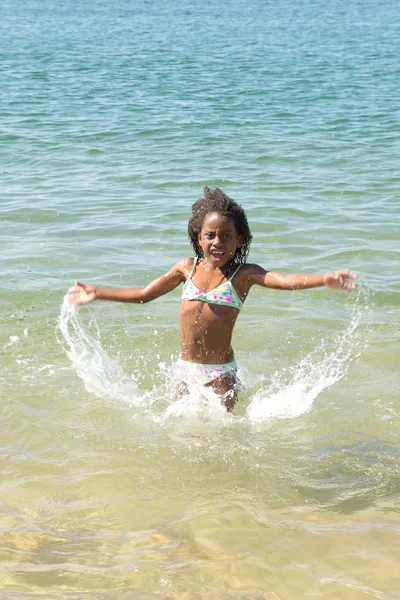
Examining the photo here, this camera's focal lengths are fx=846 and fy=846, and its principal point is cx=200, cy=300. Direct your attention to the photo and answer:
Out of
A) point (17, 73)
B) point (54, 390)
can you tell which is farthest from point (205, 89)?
point (54, 390)

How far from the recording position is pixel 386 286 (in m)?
8.02

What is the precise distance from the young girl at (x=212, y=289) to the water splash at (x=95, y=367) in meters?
0.64

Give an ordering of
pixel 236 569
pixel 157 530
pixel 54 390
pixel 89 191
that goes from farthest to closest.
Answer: pixel 89 191
pixel 54 390
pixel 157 530
pixel 236 569

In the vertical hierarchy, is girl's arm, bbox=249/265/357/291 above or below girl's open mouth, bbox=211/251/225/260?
below

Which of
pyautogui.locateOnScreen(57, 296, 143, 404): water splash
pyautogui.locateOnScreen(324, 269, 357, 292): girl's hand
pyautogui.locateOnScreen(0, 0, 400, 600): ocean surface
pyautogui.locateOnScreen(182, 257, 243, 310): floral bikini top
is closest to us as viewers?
pyautogui.locateOnScreen(0, 0, 400, 600): ocean surface

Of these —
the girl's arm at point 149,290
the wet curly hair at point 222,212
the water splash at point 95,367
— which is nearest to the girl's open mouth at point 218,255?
the wet curly hair at point 222,212

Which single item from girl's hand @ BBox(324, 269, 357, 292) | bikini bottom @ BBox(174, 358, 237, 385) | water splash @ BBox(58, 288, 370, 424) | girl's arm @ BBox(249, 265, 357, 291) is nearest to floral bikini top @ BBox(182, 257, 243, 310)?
girl's arm @ BBox(249, 265, 357, 291)

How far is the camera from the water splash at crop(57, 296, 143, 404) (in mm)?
5975

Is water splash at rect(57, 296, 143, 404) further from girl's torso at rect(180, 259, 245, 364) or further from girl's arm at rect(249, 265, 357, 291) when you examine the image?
girl's arm at rect(249, 265, 357, 291)

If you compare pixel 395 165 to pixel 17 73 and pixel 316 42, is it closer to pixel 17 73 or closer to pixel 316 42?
pixel 17 73

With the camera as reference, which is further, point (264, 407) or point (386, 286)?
point (386, 286)

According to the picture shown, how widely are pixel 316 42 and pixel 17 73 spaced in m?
12.6

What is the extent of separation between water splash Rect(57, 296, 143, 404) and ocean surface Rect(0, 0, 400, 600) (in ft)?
0.06

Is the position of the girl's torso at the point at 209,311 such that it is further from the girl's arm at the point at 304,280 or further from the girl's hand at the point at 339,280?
the girl's hand at the point at 339,280
